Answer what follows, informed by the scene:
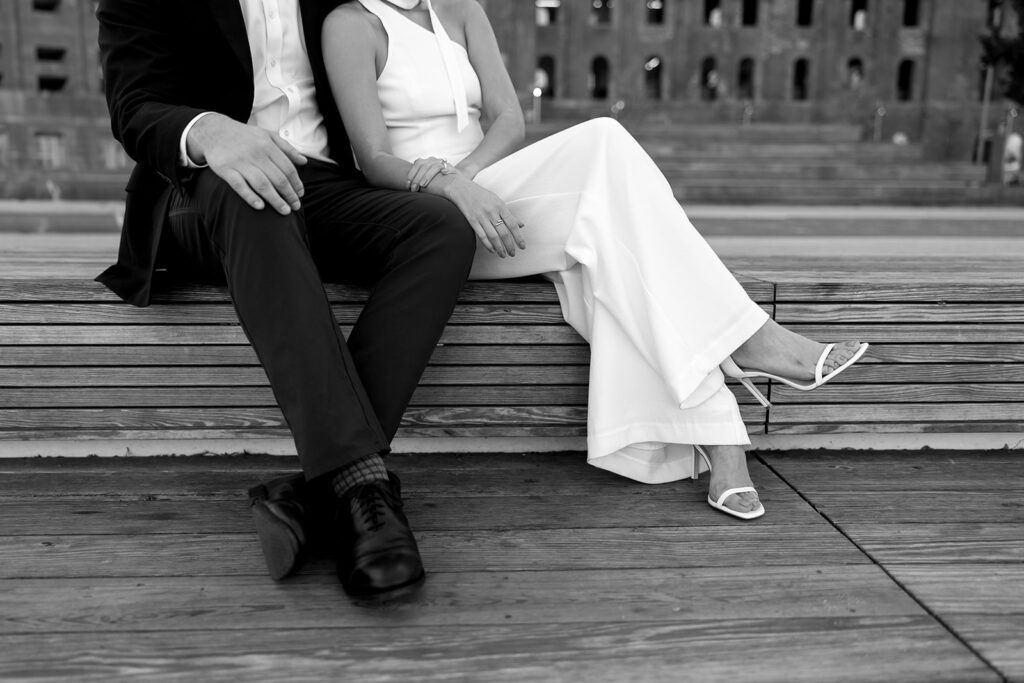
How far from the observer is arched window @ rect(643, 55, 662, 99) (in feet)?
106

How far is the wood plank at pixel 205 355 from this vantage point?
74.2 inches

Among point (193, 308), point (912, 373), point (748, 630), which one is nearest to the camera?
point (748, 630)

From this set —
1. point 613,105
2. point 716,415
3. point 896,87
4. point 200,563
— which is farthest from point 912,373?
point 896,87

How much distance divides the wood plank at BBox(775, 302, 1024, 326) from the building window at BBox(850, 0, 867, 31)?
3475 centimetres

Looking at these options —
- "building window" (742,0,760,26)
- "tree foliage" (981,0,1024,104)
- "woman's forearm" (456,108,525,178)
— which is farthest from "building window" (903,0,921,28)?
"woman's forearm" (456,108,525,178)

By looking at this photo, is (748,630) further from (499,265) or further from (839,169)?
(839,169)

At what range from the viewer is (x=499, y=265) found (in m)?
1.93

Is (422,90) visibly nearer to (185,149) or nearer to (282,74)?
(282,74)

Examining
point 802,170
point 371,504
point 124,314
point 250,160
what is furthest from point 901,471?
point 802,170

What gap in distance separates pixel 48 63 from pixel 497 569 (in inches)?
1296

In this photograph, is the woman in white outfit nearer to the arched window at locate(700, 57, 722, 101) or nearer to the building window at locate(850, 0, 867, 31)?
the arched window at locate(700, 57, 722, 101)

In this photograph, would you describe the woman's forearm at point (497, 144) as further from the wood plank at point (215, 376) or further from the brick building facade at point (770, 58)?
the brick building facade at point (770, 58)

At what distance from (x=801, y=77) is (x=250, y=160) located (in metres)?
35.0

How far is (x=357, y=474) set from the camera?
57.3 inches
